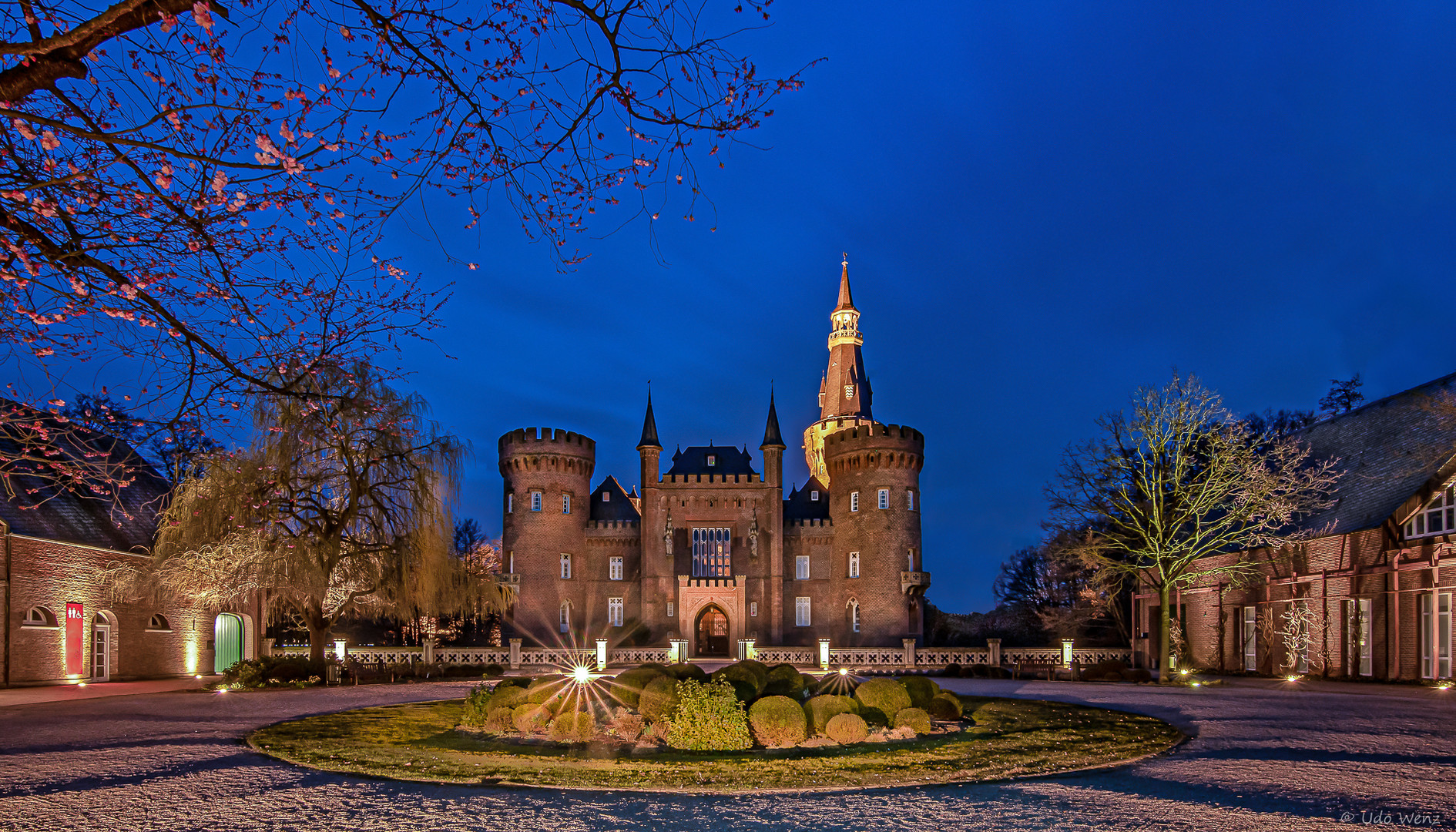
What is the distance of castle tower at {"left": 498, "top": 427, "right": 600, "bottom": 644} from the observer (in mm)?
52062

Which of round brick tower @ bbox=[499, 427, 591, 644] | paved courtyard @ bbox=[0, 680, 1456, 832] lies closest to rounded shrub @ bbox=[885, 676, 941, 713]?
paved courtyard @ bbox=[0, 680, 1456, 832]

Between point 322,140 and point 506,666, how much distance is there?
107ft

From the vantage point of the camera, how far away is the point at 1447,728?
47.5 feet

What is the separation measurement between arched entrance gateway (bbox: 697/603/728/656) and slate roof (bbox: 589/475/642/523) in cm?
735

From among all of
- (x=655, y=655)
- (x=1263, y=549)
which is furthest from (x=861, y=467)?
(x=1263, y=549)

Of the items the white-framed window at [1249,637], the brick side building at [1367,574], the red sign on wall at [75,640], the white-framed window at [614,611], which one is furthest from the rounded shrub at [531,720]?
the white-framed window at [614,611]

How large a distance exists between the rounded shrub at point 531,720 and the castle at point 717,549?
3567 centimetres

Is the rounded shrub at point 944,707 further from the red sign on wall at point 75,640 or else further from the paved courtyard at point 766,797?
the red sign on wall at point 75,640

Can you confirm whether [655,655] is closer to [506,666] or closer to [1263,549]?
[506,666]

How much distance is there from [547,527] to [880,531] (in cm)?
1942

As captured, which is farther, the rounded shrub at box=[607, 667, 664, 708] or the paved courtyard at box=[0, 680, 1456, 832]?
the rounded shrub at box=[607, 667, 664, 708]

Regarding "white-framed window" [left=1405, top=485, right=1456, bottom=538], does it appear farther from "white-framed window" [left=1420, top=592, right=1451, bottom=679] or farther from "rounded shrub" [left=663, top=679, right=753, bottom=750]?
"rounded shrub" [left=663, top=679, right=753, bottom=750]

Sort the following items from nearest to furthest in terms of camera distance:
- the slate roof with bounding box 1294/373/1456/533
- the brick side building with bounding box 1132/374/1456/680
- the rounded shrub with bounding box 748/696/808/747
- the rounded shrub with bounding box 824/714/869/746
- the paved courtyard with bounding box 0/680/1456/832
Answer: the paved courtyard with bounding box 0/680/1456/832 → the rounded shrub with bounding box 748/696/808/747 → the rounded shrub with bounding box 824/714/869/746 → the brick side building with bounding box 1132/374/1456/680 → the slate roof with bounding box 1294/373/1456/533

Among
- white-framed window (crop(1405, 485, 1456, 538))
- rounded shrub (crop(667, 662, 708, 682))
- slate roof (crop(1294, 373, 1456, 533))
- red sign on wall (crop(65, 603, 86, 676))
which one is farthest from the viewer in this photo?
red sign on wall (crop(65, 603, 86, 676))
